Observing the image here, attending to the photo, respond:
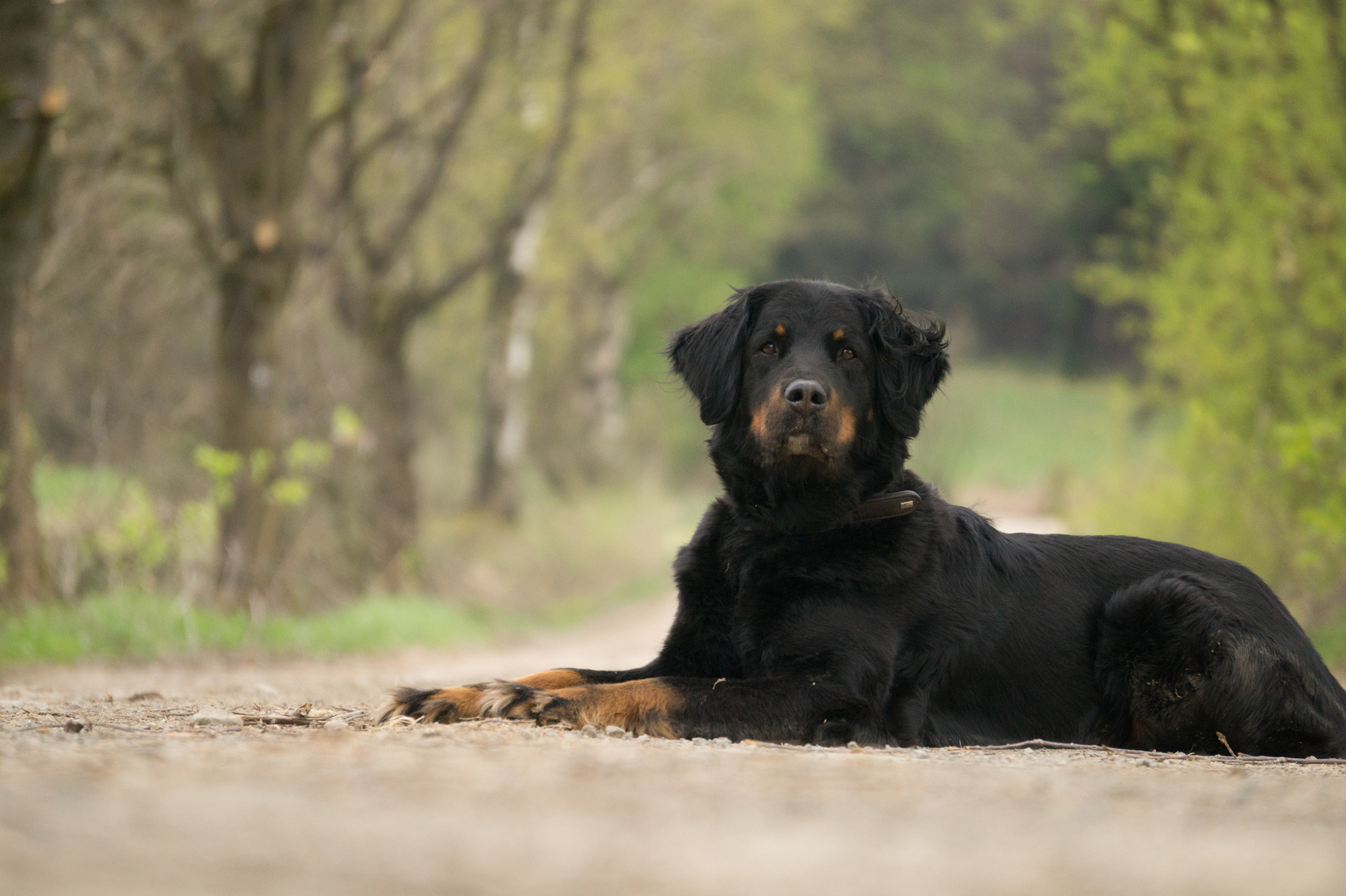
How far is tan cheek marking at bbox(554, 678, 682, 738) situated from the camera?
4.39 meters

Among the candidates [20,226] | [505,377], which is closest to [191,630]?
[20,226]

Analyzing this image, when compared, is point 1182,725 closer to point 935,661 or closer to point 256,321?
point 935,661

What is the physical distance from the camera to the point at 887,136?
48750mm

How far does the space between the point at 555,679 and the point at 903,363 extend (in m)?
1.97

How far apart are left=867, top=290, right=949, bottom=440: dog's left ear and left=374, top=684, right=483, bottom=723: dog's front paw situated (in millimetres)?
2070

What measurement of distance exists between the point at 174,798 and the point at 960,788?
1.97m

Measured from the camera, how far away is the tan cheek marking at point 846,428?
509 cm

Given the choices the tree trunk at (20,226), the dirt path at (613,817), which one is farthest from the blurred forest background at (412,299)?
the dirt path at (613,817)

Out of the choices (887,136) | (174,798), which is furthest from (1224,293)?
(887,136)

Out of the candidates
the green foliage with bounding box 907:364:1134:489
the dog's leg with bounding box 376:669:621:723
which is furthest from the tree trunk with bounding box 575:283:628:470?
the dog's leg with bounding box 376:669:621:723

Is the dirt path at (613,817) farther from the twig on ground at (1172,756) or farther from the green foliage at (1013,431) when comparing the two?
the green foliage at (1013,431)

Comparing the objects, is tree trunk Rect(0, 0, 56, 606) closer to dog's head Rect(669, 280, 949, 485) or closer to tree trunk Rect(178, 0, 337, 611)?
tree trunk Rect(178, 0, 337, 611)

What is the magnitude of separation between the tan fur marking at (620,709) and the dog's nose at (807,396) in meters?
1.24

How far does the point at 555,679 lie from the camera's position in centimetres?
489
